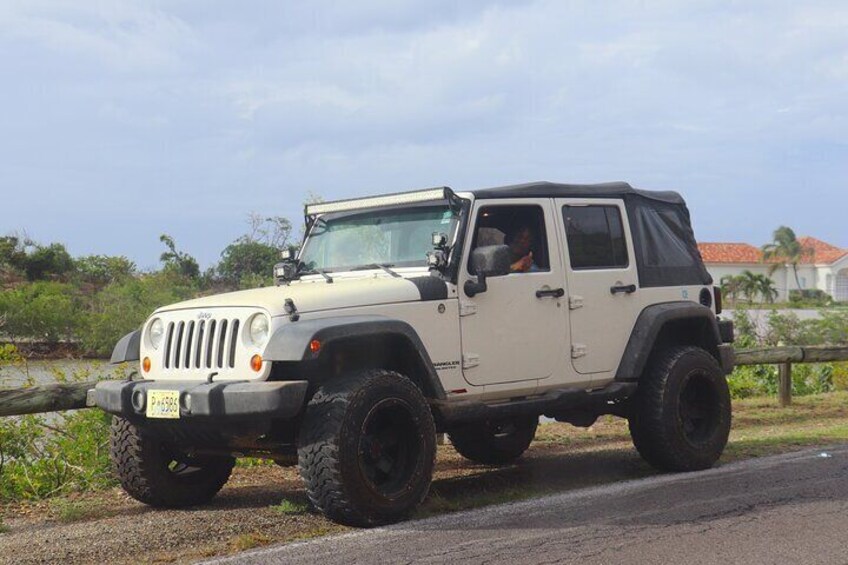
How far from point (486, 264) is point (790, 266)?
8494 cm

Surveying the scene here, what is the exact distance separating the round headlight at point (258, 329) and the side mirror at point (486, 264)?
4.72ft

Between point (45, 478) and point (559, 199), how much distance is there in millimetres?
4621

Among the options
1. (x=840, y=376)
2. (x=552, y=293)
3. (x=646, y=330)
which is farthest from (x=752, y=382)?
(x=552, y=293)

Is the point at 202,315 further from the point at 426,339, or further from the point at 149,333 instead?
the point at 426,339

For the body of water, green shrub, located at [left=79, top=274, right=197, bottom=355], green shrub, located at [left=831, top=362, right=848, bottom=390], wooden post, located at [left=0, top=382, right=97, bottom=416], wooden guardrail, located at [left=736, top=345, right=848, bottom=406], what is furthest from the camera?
green shrub, located at [left=831, top=362, right=848, bottom=390]

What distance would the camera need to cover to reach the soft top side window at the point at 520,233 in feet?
24.0

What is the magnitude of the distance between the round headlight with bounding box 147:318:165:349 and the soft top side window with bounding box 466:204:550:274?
2269mm

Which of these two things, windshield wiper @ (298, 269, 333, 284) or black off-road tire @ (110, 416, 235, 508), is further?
windshield wiper @ (298, 269, 333, 284)

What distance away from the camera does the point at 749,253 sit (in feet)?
286

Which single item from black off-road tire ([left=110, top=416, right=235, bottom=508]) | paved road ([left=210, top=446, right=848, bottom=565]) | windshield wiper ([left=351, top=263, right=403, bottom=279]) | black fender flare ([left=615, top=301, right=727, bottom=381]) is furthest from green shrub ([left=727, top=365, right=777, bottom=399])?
black off-road tire ([left=110, top=416, right=235, bottom=508])

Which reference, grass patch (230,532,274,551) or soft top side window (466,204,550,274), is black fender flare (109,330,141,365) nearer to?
grass patch (230,532,274,551)

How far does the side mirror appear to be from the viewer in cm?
676

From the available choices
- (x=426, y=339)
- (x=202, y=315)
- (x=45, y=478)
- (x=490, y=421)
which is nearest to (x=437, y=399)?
(x=426, y=339)

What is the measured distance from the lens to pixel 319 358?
6023 millimetres
